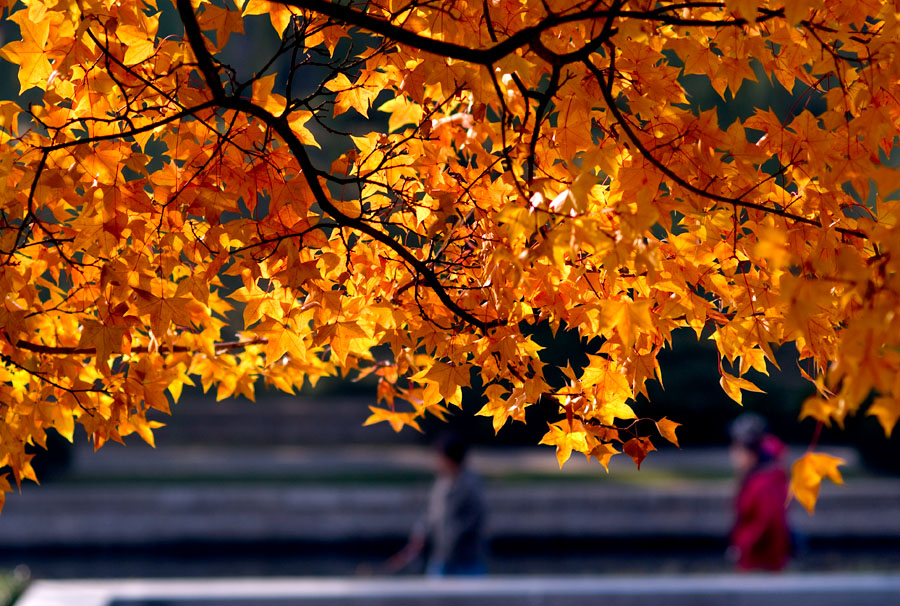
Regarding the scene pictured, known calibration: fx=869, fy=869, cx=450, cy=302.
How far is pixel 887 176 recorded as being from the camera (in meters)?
1.05

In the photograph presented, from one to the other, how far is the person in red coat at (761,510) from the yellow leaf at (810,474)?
14.4 feet

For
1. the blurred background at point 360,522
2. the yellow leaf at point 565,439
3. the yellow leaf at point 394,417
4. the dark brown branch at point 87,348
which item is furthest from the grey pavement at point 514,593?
the blurred background at point 360,522

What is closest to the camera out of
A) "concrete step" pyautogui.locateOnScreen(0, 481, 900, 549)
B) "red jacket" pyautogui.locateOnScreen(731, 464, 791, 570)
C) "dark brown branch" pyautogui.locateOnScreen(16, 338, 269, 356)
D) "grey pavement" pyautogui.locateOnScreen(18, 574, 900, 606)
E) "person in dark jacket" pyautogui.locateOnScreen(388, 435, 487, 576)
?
"dark brown branch" pyautogui.locateOnScreen(16, 338, 269, 356)

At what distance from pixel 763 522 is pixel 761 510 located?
0.09 meters

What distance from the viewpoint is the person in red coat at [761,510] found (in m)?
5.30

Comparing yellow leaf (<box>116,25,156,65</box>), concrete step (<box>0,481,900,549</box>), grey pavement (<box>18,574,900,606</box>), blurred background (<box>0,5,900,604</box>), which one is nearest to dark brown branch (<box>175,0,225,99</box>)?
yellow leaf (<box>116,25,156,65</box>)

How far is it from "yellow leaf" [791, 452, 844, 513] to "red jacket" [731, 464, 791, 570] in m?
4.40

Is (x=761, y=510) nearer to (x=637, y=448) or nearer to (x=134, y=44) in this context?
(x=637, y=448)

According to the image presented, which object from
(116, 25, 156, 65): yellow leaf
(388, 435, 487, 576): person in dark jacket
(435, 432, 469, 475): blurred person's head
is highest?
(116, 25, 156, 65): yellow leaf

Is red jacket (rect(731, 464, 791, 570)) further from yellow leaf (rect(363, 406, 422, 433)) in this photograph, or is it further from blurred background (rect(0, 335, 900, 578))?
yellow leaf (rect(363, 406, 422, 433))

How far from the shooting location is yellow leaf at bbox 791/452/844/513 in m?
1.17

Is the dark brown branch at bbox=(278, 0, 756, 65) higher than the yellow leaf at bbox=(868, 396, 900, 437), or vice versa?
the dark brown branch at bbox=(278, 0, 756, 65)

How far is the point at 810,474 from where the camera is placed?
118 centimetres

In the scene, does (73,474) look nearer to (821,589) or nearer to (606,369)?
(821,589)
